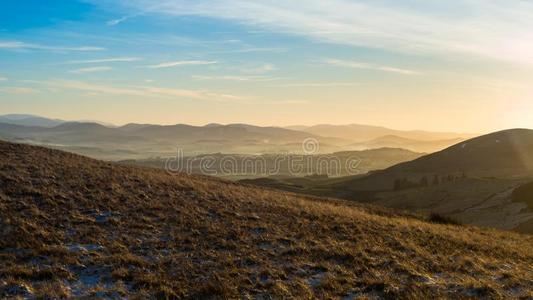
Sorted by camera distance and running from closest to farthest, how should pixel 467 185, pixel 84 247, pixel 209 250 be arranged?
1. pixel 84 247
2. pixel 209 250
3. pixel 467 185

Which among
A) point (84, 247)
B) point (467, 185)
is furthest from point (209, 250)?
point (467, 185)

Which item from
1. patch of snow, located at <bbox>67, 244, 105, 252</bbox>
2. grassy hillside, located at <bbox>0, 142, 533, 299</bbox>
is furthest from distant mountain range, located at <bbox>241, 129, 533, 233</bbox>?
patch of snow, located at <bbox>67, 244, 105, 252</bbox>

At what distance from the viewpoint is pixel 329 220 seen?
78.0ft

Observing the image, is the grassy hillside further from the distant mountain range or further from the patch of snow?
the distant mountain range

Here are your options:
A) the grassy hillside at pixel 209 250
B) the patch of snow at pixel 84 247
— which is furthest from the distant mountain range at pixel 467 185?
the patch of snow at pixel 84 247

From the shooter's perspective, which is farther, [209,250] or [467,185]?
[467,185]

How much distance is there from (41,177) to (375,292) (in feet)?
65.8

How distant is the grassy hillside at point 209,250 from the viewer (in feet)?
43.3

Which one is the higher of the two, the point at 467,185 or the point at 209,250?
the point at 209,250

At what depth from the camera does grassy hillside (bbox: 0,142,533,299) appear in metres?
13.2

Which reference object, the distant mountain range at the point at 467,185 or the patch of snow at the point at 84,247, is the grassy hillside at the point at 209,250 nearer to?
the patch of snow at the point at 84,247

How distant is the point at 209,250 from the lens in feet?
54.8

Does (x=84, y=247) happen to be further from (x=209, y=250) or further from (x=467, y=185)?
(x=467, y=185)

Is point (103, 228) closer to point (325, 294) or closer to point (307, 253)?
point (307, 253)
